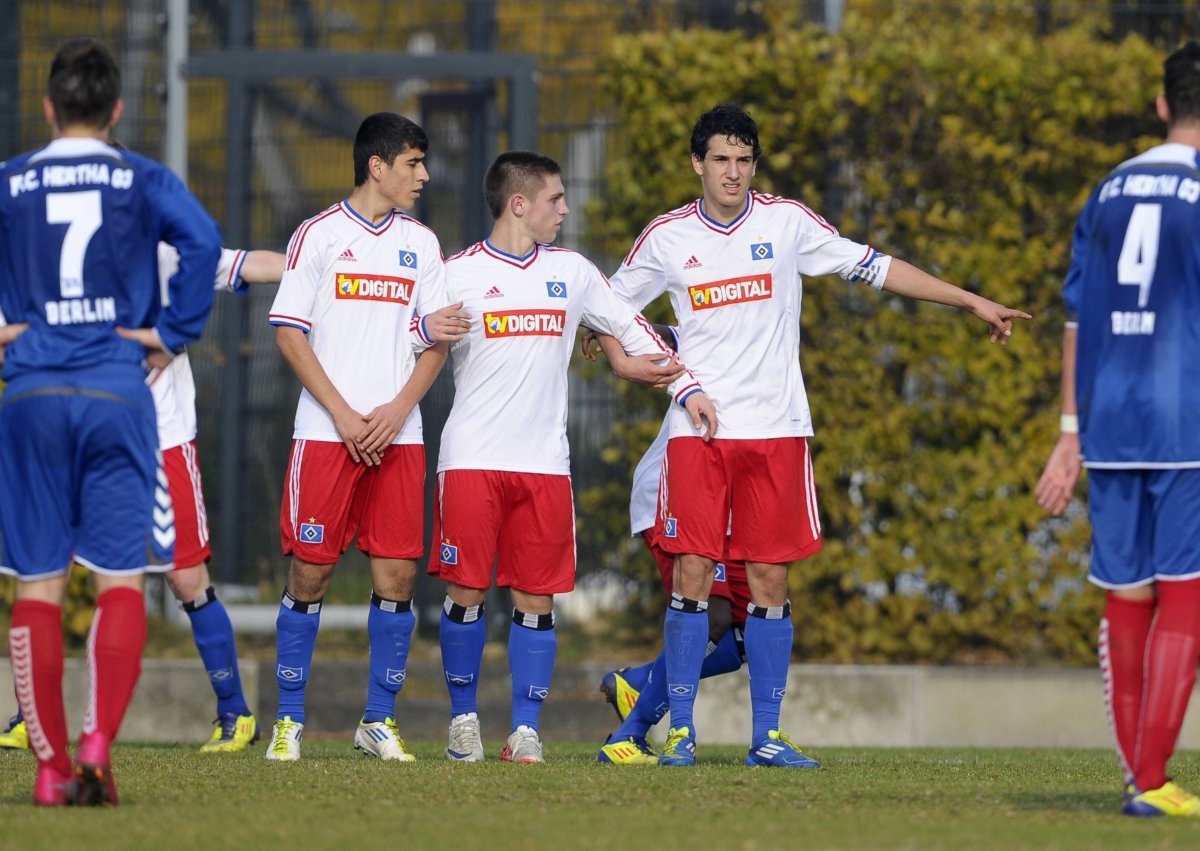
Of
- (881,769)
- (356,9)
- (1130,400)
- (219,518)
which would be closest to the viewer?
(1130,400)

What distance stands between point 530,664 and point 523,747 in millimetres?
369

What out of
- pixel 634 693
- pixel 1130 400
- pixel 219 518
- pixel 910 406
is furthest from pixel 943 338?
pixel 1130 400

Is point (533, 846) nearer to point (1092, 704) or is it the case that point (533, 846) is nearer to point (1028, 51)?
point (1092, 704)

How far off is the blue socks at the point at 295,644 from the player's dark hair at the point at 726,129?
256 cm

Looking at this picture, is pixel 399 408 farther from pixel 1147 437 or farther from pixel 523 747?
pixel 1147 437

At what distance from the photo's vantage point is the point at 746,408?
782cm

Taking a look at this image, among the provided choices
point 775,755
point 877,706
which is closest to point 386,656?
point 775,755

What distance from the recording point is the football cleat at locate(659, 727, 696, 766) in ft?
25.0

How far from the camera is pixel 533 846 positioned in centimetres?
525

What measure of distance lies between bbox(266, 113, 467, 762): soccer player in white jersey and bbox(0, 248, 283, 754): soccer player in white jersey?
0.82ft

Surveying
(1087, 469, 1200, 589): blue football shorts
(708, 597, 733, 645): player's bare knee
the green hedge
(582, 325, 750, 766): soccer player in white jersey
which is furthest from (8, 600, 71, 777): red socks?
the green hedge

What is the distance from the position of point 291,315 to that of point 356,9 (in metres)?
6.52

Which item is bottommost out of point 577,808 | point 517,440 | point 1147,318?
point 577,808

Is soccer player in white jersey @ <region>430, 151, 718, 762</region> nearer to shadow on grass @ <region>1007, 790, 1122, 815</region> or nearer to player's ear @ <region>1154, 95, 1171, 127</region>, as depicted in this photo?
shadow on grass @ <region>1007, 790, 1122, 815</region>
